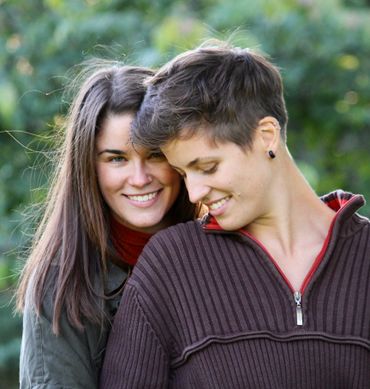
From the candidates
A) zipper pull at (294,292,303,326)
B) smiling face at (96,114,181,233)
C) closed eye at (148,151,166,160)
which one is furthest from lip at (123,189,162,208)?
zipper pull at (294,292,303,326)

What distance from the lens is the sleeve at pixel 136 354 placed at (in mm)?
2652

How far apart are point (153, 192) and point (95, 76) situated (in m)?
0.38

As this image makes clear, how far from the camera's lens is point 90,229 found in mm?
2924

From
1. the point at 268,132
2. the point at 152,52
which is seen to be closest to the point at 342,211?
the point at 268,132

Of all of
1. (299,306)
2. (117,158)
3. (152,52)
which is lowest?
(299,306)

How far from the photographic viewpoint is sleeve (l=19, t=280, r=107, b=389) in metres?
2.78

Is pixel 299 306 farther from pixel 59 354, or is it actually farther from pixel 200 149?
pixel 59 354

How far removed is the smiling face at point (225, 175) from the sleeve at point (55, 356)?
0.49 m

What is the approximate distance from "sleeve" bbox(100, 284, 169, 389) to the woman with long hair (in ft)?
0.45

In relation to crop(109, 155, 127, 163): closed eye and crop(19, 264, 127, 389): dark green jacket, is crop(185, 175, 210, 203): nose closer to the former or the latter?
crop(109, 155, 127, 163): closed eye

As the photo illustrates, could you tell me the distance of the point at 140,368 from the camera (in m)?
2.65

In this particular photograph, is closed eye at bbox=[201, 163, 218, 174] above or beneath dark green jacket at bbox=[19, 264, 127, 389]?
above

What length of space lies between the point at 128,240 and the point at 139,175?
0.74 feet

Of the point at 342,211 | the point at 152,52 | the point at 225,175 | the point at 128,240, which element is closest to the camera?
the point at 225,175
